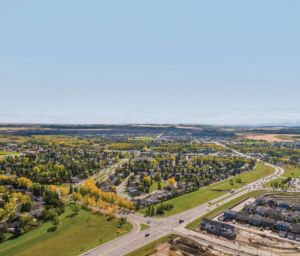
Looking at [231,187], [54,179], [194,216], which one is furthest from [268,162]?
[54,179]

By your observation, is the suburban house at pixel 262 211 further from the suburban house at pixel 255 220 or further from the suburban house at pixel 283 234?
the suburban house at pixel 283 234

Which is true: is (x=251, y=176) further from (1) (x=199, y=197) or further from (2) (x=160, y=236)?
(2) (x=160, y=236)

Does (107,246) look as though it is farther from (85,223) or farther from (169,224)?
(169,224)

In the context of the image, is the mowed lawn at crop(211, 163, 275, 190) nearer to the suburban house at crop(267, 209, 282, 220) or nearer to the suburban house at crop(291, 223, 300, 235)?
the suburban house at crop(267, 209, 282, 220)

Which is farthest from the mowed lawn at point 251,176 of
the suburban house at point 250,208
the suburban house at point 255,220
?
the suburban house at point 255,220

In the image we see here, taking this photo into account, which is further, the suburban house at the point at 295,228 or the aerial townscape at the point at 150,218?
the suburban house at the point at 295,228

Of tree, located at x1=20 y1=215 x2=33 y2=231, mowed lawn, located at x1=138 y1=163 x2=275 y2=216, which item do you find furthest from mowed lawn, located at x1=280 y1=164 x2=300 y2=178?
tree, located at x1=20 y1=215 x2=33 y2=231
